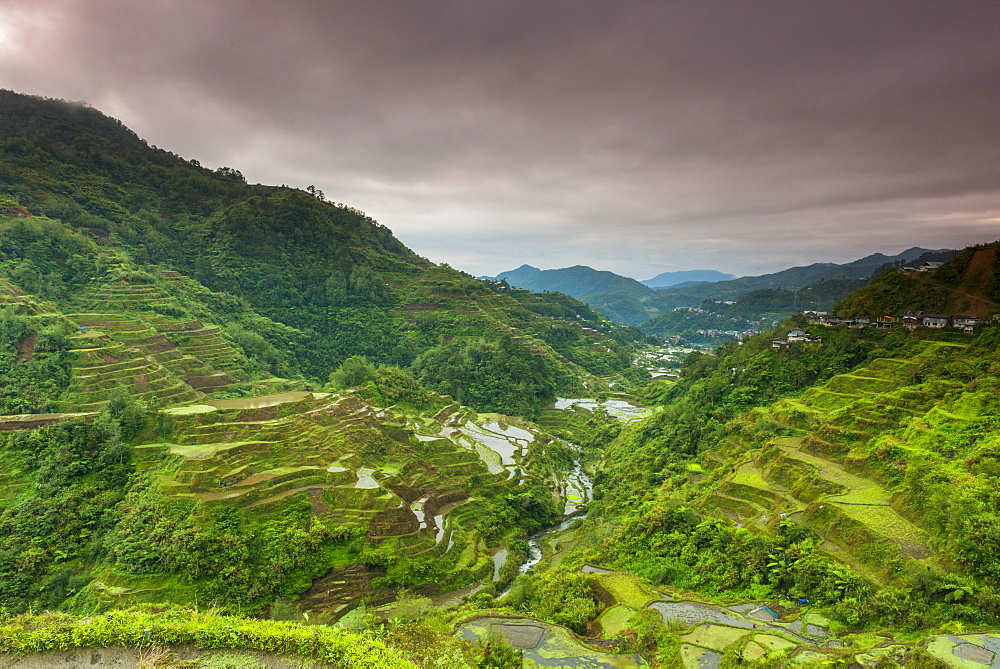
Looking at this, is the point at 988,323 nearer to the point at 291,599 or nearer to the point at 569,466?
the point at 569,466

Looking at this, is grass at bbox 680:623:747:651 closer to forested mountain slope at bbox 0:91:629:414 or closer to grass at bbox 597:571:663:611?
grass at bbox 597:571:663:611

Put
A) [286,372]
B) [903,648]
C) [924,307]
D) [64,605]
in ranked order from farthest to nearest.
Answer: [286,372]
[924,307]
[64,605]
[903,648]

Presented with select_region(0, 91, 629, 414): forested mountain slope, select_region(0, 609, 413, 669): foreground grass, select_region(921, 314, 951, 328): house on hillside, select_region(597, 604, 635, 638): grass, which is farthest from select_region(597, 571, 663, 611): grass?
select_region(0, 91, 629, 414): forested mountain slope

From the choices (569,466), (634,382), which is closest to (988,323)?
(569,466)

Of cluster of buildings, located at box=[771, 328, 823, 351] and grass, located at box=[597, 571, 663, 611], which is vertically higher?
cluster of buildings, located at box=[771, 328, 823, 351]

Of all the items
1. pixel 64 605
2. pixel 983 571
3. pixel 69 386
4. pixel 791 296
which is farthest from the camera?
pixel 791 296

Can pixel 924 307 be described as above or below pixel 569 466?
above

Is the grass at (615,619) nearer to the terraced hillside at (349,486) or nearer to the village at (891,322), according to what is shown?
the terraced hillside at (349,486)

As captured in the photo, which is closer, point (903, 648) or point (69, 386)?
point (903, 648)

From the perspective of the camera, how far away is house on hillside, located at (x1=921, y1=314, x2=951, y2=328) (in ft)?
108

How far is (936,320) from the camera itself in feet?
108

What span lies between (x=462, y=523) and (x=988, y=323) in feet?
125

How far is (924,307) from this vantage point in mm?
35344

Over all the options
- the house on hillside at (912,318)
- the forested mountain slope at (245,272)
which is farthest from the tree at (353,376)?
the house on hillside at (912,318)
